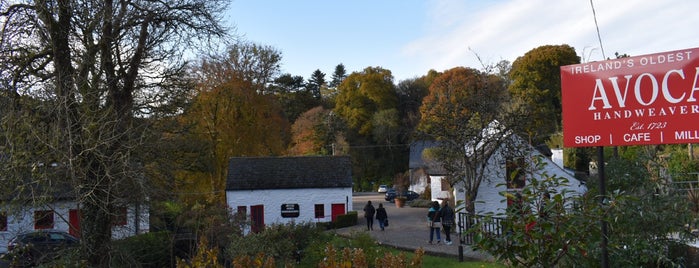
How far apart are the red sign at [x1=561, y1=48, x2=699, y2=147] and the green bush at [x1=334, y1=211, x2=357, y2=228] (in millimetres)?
20988

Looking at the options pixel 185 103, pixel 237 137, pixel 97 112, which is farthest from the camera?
pixel 237 137

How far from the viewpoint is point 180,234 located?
16.2 meters

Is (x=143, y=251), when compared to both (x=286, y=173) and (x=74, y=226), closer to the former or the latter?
(x=74, y=226)

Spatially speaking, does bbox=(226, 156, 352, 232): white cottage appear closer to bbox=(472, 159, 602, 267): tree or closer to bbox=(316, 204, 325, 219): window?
bbox=(316, 204, 325, 219): window

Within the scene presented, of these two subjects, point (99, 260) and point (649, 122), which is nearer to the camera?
point (649, 122)

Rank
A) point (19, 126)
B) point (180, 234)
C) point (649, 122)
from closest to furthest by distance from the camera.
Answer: point (649, 122) < point (19, 126) < point (180, 234)

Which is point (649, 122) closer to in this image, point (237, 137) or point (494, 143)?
point (494, 143)

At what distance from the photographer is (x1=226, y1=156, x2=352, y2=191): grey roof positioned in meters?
29.2

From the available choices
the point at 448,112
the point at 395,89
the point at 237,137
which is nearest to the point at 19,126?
the point at 448,112

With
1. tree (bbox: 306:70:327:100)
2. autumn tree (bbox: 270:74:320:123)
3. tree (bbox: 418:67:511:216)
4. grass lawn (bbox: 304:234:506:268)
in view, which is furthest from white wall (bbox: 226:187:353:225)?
tree (bbox: 306:70:327:100)

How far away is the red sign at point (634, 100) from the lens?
216 inches

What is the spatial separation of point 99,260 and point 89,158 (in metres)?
2.49

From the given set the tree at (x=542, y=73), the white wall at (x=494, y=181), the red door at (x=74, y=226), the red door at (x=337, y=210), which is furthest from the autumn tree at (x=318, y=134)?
the red door at (x=74, y=226)

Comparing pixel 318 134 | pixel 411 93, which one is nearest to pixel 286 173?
pixel 318 134
